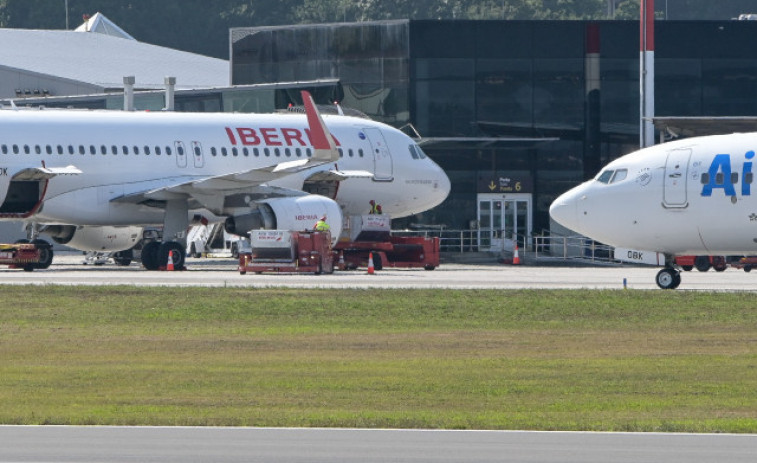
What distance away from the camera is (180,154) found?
45.8m

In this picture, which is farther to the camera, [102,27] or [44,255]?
[102,27]

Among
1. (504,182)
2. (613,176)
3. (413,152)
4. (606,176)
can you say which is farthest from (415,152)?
(613,176)

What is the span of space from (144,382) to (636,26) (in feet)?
156

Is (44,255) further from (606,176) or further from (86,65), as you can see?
(86,65)

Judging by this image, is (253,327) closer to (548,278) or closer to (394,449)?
(394,449)

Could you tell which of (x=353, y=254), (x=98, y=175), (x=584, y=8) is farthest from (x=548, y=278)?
(x=584, y=8)

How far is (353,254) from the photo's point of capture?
153 ft

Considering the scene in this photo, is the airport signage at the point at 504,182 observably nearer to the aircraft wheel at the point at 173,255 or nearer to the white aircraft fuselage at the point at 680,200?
the aircraft wheel at the point at 173,255

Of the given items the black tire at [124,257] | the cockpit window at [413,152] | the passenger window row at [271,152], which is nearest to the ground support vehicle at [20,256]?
the passenger window row at [271,152]

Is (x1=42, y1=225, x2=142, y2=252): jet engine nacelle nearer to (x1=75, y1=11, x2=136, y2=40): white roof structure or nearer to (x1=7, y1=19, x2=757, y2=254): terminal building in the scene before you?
(x1=7, y1=19, x2=757, y2=254): terminal building

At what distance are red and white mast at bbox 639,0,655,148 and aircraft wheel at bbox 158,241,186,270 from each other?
20.2 meters

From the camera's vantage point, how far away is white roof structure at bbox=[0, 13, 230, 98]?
75.2 m

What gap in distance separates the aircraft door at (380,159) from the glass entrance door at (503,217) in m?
14.2

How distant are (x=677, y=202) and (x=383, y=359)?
46.5 ft
